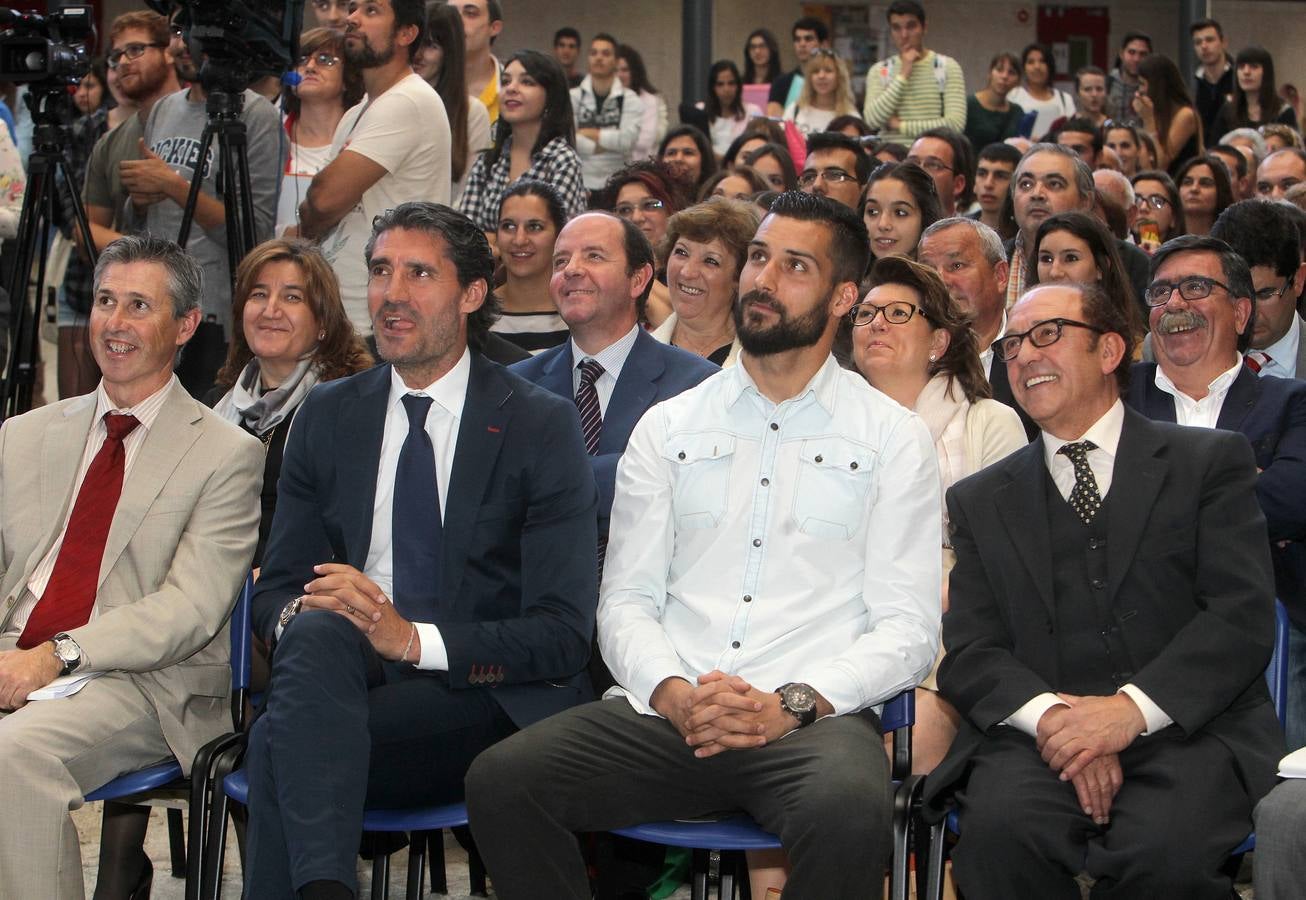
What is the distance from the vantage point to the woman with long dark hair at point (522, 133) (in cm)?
508

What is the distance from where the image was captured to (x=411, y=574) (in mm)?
2822

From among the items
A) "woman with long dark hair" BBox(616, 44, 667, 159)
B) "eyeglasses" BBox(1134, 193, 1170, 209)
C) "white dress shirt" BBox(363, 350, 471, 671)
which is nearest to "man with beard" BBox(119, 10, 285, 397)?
"white dress shirt" BBox(363, 350, 471, 671)

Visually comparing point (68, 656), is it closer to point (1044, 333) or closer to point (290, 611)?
point (290, 611)


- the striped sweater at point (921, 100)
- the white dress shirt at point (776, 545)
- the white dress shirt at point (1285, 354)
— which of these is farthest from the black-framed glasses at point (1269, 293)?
the striped sweater at point (921, 100)

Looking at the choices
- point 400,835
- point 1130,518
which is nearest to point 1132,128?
point 1130,518

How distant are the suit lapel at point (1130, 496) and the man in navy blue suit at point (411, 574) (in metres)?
0.94

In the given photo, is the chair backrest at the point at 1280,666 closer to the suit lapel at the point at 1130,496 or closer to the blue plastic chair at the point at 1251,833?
the blue plastic chair at the point at 1251,833

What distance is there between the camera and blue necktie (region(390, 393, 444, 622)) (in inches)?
111

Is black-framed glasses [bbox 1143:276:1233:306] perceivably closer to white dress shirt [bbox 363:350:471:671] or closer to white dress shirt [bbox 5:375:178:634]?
white dress shirt [bbox 363:350:471:671]

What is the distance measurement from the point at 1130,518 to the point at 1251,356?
1.51 meters

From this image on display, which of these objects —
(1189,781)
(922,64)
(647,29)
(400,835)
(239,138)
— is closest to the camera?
(1189,781)

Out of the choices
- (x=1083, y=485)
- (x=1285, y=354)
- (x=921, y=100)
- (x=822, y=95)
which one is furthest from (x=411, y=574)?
(x=921, y=100)

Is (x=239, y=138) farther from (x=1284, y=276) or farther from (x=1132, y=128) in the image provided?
(x=1132, y=128)

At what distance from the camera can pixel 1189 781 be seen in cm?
249
